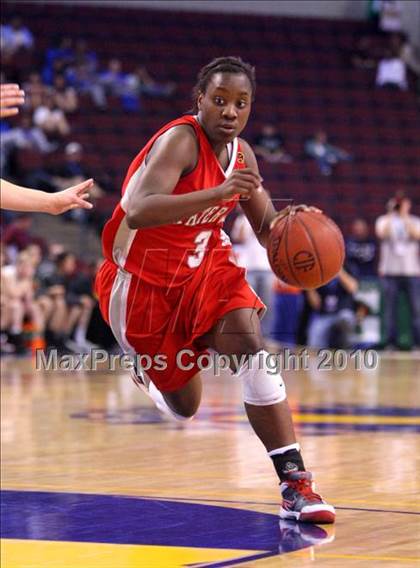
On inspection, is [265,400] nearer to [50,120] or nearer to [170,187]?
[170,187]

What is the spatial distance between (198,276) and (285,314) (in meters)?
10.3

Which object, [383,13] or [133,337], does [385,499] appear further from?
[383,13]

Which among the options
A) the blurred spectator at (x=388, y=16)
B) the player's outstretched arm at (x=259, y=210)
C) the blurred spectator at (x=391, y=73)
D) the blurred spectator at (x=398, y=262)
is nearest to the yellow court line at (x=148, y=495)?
the player's outstretched arm at (x=259, y=210)

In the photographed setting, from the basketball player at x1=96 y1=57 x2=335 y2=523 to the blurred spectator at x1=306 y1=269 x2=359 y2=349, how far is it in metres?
9.16

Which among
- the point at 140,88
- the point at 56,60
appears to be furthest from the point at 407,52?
the point at 56,60

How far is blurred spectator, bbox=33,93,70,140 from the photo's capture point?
16422 mm

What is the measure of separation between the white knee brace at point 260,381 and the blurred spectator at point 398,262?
950 centimetres

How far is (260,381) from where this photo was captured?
14.4 ft

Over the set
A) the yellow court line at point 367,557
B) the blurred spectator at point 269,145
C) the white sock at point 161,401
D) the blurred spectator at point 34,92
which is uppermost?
the blurred spectator at point 34,92

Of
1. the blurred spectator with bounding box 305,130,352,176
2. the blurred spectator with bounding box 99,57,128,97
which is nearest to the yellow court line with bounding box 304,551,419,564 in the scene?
the blurred spectator with bounding box 99,57,128,97

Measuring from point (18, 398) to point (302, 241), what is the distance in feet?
16.0

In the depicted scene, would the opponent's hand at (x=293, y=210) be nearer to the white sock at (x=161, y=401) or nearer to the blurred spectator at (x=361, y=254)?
the white sock at (x=161, y=401)

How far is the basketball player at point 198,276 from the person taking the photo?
4.30 metres

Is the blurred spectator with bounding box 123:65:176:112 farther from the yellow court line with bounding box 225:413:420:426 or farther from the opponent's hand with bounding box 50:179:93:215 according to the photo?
the opponent's hand with bounding box 50:179:93:215
